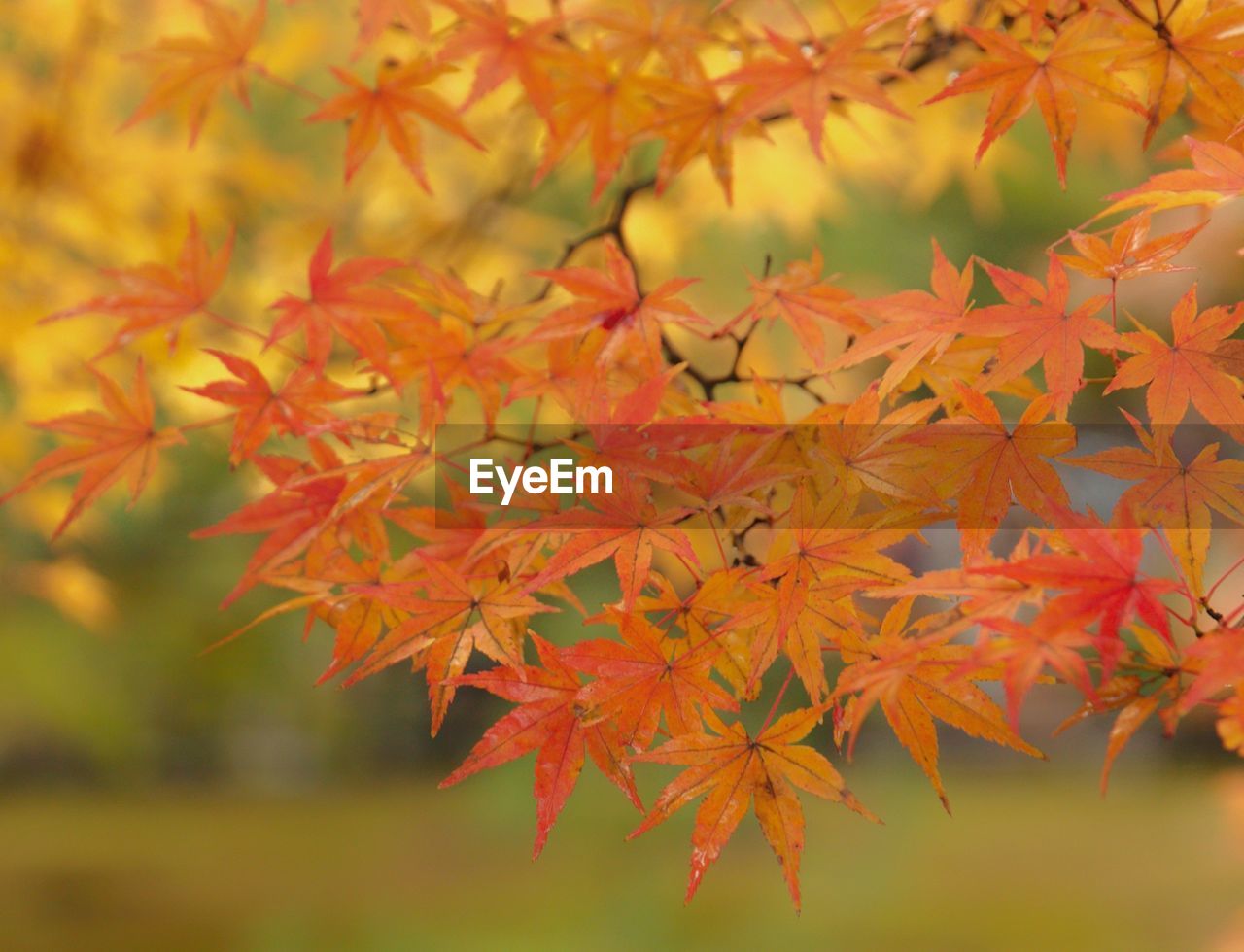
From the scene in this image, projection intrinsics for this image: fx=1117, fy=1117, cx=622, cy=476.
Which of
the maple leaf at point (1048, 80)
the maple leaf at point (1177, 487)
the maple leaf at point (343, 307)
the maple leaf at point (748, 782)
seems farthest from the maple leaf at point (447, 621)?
the maple leaf at point (1048, 80)

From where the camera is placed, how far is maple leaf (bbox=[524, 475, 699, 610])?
0.63 m

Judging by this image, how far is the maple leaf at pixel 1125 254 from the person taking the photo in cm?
64

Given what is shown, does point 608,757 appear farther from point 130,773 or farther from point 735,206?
point 130,773

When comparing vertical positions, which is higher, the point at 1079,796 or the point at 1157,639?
the point at 1157,639

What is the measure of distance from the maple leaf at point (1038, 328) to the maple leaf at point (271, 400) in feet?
1.52

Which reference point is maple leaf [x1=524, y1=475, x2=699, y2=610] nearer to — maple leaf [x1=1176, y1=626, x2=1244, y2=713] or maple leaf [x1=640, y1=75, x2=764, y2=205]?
maple leaf [x1=1176, y1=626, x2=1244, y2=713]

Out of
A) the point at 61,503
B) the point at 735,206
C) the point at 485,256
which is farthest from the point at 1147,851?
the point at 61,503

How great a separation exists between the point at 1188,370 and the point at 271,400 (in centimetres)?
63

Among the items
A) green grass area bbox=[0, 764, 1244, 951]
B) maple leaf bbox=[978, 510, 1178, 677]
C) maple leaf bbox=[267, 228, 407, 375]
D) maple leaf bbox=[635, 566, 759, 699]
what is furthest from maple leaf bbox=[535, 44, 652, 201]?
green grass area bbox=[0, 764, 1244, 951]

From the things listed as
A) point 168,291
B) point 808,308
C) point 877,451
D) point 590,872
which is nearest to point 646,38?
point 808,308

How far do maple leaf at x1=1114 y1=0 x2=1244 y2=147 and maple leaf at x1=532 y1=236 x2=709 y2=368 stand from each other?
0.34 metres

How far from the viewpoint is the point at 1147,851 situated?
3.58 m

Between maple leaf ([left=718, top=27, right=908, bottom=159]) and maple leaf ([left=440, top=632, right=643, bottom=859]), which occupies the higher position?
maple leaf ([left=718, top=27, right=908, bottom=159])

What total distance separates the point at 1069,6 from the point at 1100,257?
369 mm
